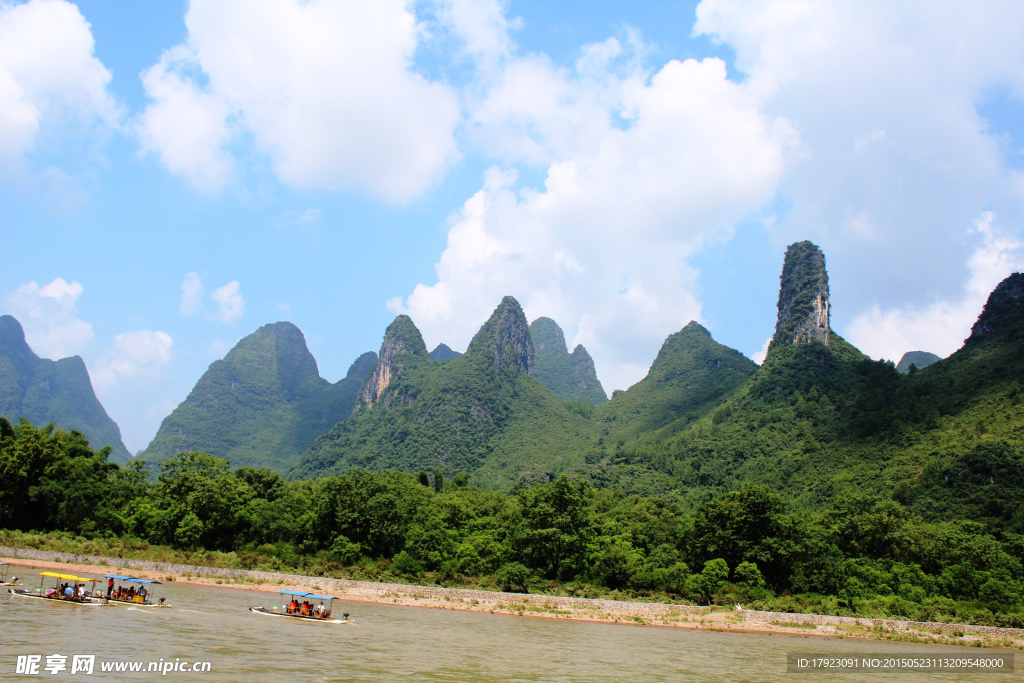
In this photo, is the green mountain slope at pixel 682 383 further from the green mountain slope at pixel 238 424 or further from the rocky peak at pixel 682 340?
the green mountain slope at pixel 238 424

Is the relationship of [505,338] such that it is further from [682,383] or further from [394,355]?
[682,383]

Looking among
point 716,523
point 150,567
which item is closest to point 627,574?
point 716,523

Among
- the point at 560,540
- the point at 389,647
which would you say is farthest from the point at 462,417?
the point at 389,647

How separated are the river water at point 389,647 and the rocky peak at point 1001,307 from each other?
76393mm

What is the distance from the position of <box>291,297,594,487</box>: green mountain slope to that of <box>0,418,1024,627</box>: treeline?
207 ft

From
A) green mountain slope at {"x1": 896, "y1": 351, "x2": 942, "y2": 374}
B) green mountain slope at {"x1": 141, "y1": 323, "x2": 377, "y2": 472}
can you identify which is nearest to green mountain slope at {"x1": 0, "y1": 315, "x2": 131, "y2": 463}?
green mountain slope at {"x1": 141, "y1": 323, "x2": 377, "y2": 472}

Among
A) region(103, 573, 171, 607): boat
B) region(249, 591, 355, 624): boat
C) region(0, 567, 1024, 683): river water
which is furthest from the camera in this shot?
region(249, 591, 355, 624): boat

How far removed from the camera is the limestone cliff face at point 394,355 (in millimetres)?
156375

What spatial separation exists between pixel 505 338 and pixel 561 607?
387 feet

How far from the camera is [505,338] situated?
499 feet

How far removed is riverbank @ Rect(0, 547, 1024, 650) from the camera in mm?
32625

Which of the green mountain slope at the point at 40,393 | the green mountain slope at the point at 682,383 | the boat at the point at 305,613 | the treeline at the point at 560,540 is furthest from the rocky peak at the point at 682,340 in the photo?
the green mountain slope at the point at 40,393

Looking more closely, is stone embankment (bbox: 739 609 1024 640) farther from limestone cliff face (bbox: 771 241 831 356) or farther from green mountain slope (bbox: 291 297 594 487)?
limestone cliff face (bbox: 771 241 831 356)

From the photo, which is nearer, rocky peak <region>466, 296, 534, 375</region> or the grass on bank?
the grass on bank
